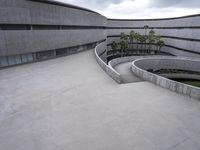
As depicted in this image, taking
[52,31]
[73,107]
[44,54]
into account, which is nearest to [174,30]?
[52,31]

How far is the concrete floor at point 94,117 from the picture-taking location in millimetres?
4996

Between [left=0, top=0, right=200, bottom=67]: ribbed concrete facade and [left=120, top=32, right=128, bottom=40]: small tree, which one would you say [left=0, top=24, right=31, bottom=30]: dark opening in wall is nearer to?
[left=0, top=0, right=200, bottom=67]: ribbed concrete facade

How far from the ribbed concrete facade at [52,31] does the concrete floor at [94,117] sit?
6873mm

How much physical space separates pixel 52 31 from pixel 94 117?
17.0 meters

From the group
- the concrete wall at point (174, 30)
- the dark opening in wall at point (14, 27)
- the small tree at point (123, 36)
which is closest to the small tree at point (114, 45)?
the concrete wall at point (174, 30)

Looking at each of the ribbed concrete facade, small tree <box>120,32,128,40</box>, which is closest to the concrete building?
the ribbed concrete facade

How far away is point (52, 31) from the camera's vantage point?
1992 cm

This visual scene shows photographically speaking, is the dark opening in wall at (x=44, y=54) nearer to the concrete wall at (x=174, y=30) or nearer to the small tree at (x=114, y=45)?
the small tree at (x=114, y=45)

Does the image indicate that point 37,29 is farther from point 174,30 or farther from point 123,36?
point 174,30

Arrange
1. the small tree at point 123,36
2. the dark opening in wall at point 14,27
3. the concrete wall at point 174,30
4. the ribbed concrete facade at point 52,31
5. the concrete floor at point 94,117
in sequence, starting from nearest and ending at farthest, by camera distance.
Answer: the concrete floor at point 94,117 → the dark opening in wall at point 14,27 → the ribbed concrete facade at point 52,31 → the concrete wall at point 174,30 → the small tree at point 123,36

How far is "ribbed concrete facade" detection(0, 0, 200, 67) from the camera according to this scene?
15031 millimetres

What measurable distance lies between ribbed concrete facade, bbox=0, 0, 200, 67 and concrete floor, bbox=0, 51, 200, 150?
6873 mm

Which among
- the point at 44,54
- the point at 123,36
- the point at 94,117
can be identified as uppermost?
the point at 123,36

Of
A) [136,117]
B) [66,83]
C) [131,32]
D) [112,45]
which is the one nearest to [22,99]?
[66,83]
